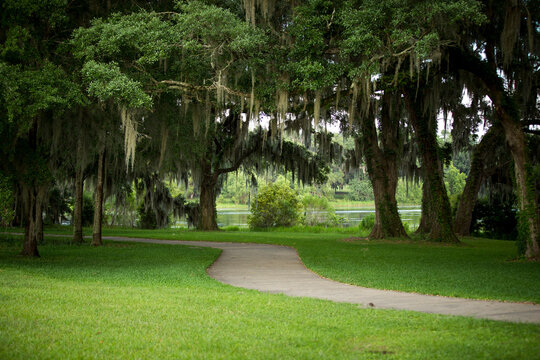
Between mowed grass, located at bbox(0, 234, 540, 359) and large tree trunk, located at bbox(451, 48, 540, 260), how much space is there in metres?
8.45

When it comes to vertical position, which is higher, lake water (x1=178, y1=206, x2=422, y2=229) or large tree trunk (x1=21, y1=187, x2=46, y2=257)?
large tree trunk (x1=21, y1=187, x2=46, y2=257)

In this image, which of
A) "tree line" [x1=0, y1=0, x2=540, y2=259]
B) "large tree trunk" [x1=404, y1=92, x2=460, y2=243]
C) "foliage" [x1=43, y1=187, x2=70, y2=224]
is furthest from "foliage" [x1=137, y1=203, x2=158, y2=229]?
"large tree trunk" [x1=404, y1=92, x2=460, y2=243]

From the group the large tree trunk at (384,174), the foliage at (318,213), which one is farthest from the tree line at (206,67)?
the foliage at (318,213)

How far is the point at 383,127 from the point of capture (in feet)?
73.6

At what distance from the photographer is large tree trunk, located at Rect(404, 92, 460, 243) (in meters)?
18.5

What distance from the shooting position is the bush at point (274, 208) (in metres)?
33.9

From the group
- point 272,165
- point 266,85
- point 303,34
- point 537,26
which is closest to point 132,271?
point 266,85

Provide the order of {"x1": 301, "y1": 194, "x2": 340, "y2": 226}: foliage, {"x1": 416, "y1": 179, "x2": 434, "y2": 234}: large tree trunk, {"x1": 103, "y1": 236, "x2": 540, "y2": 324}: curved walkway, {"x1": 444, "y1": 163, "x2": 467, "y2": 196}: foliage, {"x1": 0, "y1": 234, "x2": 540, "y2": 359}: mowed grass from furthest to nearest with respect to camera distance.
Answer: {"x1": 444, "y1": 163, "x2": 467, "y2": 196}: foliage, {"x1": 301, "y1": 194, "x2": 340, "y2": 226}: foliage, {"x1": 416, "y1": 179, "x2": 434, "y2": 234}: large tree trunk, {"x1": 103, "y1": 236, "x2": 540, "y2": 324}: curved walkway, {"x1": 0, "y1": 234, "x2": 540, "y2": 359}: mowed grass

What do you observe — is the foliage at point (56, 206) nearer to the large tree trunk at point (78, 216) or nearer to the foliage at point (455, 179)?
the large tree trunk at point (78, 216)

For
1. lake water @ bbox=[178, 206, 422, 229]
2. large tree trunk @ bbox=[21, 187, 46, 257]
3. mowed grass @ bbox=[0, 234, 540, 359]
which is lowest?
lake water @ bbox=[178, 206, 422, 229]

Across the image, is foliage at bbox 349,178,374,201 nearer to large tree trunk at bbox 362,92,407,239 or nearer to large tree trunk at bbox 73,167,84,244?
large tree trunk at bbox 362,92,407,239

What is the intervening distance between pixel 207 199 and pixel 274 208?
20.3 ft

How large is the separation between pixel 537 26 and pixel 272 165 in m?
16.0

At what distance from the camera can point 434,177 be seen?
18.8 metres
